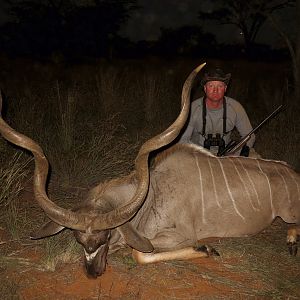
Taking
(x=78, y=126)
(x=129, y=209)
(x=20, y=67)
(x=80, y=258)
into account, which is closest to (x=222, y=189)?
(x=129, y=209)

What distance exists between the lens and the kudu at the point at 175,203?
7.97ft

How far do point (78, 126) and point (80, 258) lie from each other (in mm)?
2681

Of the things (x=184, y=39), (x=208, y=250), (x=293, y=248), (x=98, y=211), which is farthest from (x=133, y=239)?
(x=184, y=39)

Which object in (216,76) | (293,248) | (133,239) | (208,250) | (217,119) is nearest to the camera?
(133,239)

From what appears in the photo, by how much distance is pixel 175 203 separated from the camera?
9.43 ft

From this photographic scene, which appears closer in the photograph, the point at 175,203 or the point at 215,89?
the point at 175,203

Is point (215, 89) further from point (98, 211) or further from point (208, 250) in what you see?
point (98, 211)

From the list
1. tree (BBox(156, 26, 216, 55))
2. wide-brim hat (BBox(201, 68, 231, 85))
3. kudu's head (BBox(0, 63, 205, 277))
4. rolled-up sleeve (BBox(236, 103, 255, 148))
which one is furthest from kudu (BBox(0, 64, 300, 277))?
tree (BBox(156, 26, 216, 55))

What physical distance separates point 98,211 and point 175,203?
0.56 metres

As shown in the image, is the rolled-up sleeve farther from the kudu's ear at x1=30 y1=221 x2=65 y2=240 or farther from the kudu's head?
the kudu's ear at x1=30 y1=221 x2=65 y2=240

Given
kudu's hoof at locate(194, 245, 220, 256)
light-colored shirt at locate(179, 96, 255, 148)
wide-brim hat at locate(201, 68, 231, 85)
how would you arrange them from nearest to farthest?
1. kudu's hoof at locate(194, 245, 220, 256)
2. wide-brim hat at locate(201, 68, 231, 85)
3. light-colored shirt at locate(179, 96, 255, 148)

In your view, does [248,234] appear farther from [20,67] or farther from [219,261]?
[20,67]

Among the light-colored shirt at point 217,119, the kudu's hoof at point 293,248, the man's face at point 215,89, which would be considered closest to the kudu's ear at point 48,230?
the kudu's hoof at point 293,248

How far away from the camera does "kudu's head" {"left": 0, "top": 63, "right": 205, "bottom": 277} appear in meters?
2.39
